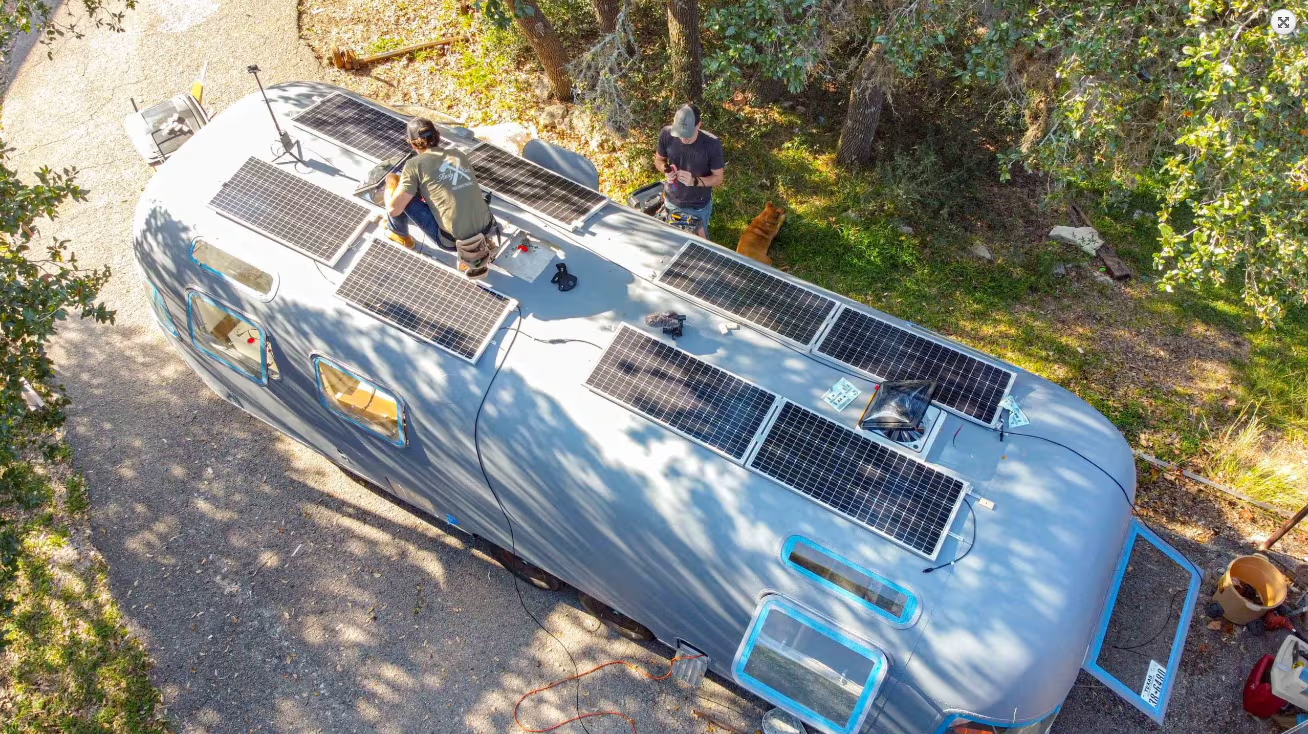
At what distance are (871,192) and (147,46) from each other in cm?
1266

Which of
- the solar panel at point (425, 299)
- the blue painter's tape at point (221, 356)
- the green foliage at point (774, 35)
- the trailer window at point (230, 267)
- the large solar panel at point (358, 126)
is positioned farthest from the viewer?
the green foliage at point (774, 35)

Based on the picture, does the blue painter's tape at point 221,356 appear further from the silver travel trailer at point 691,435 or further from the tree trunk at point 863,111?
the tree trunk at point 863,111

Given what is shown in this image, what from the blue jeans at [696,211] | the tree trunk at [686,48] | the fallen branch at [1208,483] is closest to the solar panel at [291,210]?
the blue jeans at [696,211]

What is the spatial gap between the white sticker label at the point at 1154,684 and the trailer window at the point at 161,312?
9524 mm

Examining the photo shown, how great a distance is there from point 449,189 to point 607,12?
624 cm

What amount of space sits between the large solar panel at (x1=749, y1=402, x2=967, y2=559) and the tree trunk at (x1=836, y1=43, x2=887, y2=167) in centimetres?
535

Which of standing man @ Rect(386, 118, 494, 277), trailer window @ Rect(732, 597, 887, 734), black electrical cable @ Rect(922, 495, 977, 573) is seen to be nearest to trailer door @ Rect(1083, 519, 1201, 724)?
black electrical cable @ Rect(922, 495, 977, 573)

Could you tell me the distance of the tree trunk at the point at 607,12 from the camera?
11289 millimetres

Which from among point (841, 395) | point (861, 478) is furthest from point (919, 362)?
point (861, 478)

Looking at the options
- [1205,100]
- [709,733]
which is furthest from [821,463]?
[1205,100]

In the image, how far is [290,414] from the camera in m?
7.65

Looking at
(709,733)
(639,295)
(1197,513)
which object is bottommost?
(709,733)

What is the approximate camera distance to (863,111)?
10586mm

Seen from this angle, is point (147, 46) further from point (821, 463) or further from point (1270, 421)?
point (1270, 421)
